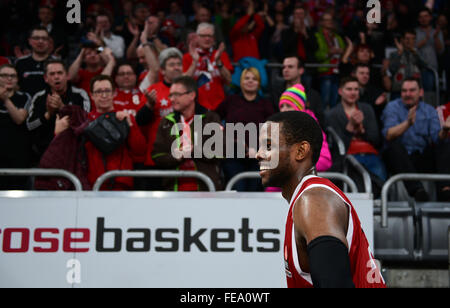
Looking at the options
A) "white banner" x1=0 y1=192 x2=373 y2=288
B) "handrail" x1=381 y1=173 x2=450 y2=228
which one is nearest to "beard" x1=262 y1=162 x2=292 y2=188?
"white banner" x1=0 y1=192 x2=373 y2=288

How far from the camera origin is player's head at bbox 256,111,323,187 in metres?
2.79

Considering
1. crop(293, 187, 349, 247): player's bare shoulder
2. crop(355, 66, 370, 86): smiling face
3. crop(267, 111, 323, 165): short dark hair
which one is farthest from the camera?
crop(355, 66, 370, 86): smiling face

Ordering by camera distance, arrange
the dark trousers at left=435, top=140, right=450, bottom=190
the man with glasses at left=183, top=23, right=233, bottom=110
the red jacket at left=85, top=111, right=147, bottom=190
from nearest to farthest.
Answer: the red jacket at left=85, top=111, right=147, bottom=190 → the dark trousers at left=435, top=140, right=450, bottom=190 → the man with glasses at left=183, top=23, right=233, bottom=110

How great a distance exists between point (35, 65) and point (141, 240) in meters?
2.79

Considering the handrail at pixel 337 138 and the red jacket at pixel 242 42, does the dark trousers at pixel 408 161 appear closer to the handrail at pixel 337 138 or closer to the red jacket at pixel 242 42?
the handrail at pixel 337 138

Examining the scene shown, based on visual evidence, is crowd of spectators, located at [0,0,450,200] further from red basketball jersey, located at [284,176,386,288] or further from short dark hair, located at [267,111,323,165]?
red basketball jersey, located at [284,176,386,288]

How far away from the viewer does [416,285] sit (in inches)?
240

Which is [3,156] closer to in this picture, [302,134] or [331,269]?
[302,134]

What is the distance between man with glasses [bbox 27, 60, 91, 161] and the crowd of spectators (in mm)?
12

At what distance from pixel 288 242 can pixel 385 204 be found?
3.41 metres

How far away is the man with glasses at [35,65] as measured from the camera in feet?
21.7

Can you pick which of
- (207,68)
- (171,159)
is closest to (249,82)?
(207,68)

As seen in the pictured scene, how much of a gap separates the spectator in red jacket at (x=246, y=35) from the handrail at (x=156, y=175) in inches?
149

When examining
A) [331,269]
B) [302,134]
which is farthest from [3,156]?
[331,269]
